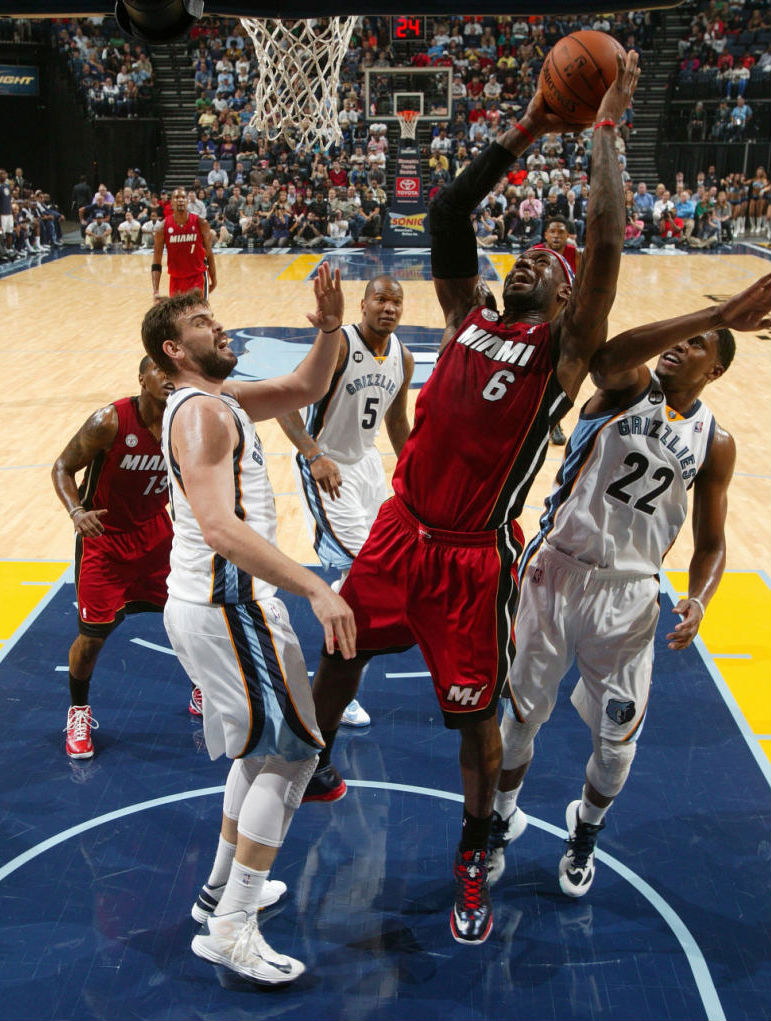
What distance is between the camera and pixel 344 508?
5.18 metres

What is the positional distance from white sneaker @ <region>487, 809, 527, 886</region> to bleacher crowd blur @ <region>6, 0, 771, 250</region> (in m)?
18.7

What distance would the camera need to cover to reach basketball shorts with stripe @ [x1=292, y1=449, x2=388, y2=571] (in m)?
5.14

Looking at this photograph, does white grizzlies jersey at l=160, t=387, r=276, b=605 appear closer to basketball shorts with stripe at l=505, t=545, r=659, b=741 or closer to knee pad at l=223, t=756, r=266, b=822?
knee pad at l=223, t=756, r=266, b=822

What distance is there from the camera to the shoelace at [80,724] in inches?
177

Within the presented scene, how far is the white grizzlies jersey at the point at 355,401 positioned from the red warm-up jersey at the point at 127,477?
941 mm

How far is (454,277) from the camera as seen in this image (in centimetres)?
357

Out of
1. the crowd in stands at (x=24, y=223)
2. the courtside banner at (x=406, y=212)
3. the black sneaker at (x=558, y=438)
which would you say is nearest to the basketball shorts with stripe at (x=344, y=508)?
the black sneaker at (x=558, y=438)

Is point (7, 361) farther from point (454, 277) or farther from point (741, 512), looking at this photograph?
point (454, 277)

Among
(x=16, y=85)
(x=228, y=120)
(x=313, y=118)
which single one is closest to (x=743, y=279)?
(x=313, y=118)

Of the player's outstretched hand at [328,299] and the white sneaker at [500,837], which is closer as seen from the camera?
the player's outstretched hand at [328,299]

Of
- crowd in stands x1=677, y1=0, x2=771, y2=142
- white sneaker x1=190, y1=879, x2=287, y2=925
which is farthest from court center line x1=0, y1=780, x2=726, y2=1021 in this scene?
crowd in stands x1=677, y1=0, x2=771, y2=142

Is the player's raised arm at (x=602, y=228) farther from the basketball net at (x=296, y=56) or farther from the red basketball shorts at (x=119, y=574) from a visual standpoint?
the basketball net at (x=296, y=56)

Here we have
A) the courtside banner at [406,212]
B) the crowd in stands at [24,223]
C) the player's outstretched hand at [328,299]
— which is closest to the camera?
the player's outstretched hand at [328,299]

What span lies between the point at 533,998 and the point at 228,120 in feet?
81.9
